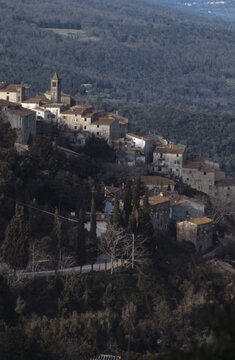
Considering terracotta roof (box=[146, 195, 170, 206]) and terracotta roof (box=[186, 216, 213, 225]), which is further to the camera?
terracotta roof (box=[146, 195, 170, 206])

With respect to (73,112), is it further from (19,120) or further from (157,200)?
(157,200)

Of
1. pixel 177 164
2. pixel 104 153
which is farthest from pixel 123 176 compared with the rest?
pixel 177 164

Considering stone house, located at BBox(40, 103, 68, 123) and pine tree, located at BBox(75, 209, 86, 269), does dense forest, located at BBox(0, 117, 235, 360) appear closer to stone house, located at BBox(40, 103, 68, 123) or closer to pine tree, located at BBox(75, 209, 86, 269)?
pine tree, located at BBox(75, 209, 86, 269)

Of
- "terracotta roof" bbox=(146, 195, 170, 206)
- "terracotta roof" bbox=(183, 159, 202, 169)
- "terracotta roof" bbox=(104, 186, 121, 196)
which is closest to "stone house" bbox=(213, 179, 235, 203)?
"terracotta roof" bbox=(183, 159, 202, 169)

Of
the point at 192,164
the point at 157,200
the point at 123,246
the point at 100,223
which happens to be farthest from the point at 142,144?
the point at 123,246

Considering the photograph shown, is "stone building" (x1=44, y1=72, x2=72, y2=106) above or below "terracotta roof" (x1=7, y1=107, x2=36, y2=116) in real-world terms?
below

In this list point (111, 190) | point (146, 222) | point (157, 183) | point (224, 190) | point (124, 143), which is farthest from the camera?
point (224, 190)

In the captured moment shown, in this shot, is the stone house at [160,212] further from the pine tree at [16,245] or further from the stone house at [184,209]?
the pine tree at [16,245]
